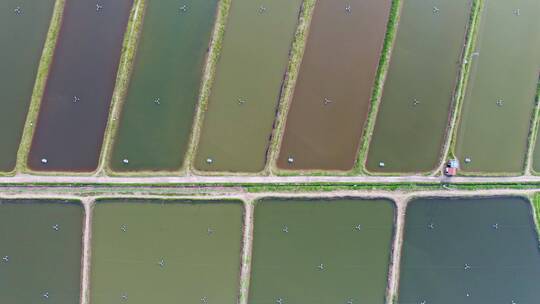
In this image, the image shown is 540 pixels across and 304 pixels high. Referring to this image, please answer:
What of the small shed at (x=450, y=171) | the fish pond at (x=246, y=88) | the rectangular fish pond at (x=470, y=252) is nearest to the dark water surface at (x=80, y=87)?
the fish pond at (x=246, y=88)

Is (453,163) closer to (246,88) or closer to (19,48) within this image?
(246,88)

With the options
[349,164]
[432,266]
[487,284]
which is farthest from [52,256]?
[487,284]

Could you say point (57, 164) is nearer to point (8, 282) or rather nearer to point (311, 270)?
point (8, 282)

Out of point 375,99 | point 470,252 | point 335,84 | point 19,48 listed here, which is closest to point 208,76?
point 335,84

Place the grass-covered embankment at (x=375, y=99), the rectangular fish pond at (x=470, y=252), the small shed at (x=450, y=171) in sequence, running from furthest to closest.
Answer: the rectangular fish pond at (x=470, y=252), the grass-covered embankment at (x=375, y=99), the small shed at (x=450, y=171)

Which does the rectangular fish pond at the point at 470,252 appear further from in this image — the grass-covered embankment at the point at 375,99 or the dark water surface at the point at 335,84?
the dark water surface at the point at 335,84
